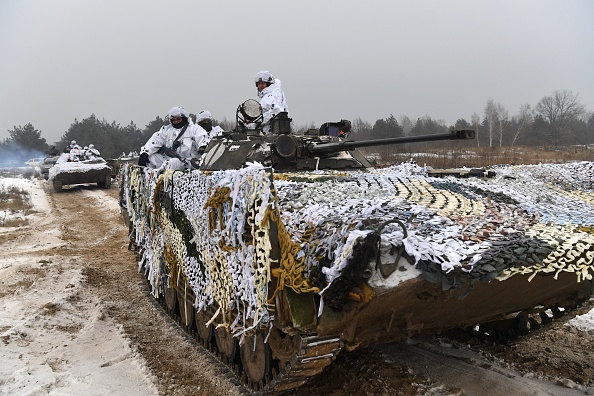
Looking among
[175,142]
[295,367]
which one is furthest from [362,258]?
[175,142]

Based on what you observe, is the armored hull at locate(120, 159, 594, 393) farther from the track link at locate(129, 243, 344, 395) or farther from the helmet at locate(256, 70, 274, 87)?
the helmet at locate(256, 70, 274, 87)

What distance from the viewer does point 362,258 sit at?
232cm

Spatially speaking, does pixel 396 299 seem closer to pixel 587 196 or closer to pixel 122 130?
pixel 587 196

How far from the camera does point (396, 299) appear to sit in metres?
2.56

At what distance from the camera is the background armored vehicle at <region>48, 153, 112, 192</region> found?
770 inches

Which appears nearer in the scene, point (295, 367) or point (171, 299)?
point (295, 367)

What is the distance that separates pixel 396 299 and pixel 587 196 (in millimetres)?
2368

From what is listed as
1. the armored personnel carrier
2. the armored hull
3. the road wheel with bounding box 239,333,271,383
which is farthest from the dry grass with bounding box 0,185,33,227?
the road wheel with bounding box 239,333,271,383

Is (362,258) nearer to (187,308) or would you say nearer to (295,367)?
(295,367)

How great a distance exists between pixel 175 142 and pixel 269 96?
1795 millimetres

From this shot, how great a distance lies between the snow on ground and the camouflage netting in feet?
2.94

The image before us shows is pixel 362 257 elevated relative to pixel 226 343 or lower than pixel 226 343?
elevated

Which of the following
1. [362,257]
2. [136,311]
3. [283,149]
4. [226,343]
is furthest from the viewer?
[136,311]

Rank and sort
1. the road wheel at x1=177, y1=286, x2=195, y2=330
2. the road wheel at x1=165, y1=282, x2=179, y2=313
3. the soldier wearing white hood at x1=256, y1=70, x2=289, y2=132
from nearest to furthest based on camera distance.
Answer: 1. the road wheel at x1=177, y1=286, x2=195, y2=330
2. the road wheel at x1=165, y1=282, x2=179, y2=313
3. the soldier wearing white hood at x1=256, y1=70, x2=289, y2=132
